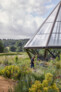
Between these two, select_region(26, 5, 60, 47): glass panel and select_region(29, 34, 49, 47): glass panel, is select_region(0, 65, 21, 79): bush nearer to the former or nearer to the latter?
select_region(26, 5, 60, 47): glass panel

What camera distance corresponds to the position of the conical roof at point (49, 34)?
17766 millimetres

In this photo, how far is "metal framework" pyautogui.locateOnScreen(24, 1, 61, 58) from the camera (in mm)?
17575

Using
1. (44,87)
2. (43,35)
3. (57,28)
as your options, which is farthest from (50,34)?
(44,87)

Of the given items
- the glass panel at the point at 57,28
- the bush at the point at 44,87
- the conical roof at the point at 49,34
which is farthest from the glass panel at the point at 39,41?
the bush at the point at 44,87

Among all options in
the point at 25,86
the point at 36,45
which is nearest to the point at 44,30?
the point at 36,45

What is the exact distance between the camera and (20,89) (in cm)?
547

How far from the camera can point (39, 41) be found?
18.4m

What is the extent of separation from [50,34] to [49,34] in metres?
0.10

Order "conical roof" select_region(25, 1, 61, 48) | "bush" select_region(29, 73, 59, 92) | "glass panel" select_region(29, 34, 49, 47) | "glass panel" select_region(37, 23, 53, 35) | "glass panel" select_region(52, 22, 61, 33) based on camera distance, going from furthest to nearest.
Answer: "glass panel" select_region(37, 23, 53, 35) → "glass panel" select_region(52, 22, 61, 33) → "glass panel" select_region(29, 34, 49, 47) → "conical roof" select_region(25, 1, 61, 48) → "bush" select_region(29, 73, 59, 92)

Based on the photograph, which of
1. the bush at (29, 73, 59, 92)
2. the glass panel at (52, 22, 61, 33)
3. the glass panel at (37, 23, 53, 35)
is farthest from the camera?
the glass panel at (37, 23, 53, 35)

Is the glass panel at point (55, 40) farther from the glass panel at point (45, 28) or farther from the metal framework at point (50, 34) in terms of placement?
the glass panel at point (45, 28)

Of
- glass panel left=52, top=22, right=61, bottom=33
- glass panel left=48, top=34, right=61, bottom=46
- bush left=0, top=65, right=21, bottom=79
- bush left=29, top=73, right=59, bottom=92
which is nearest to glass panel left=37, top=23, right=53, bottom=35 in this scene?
glass panel left=52, top=22, right=61, bottom=33

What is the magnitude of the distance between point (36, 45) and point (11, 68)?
8.52m

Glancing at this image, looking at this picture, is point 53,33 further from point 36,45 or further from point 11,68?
point 11,68
